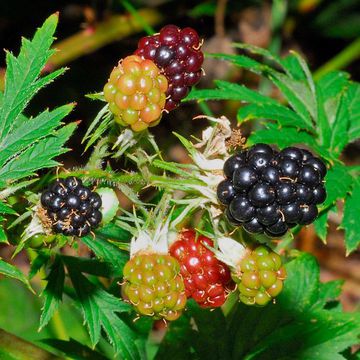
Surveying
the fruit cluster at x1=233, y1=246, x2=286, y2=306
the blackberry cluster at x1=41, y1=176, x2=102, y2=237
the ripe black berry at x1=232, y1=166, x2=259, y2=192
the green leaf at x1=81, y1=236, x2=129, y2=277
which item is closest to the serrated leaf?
the green leaf at x1=81, y1=236, x2=129, y2=277

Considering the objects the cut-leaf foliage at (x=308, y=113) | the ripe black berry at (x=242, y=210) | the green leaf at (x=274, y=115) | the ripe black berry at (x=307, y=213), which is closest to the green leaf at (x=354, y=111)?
the cut-leaf foliage at (x=308, y=113)

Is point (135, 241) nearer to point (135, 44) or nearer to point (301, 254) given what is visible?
point (301, 254)

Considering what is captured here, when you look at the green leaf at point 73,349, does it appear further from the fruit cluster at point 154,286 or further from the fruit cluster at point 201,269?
the fruit cluster at point 154,286

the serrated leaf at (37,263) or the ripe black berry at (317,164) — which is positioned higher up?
the ripe black berry at (317,164)

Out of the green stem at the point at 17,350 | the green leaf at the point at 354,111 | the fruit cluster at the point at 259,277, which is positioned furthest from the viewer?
the green leaf at the point at 354,111

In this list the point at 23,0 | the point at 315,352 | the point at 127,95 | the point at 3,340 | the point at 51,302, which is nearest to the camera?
the point at 127,95

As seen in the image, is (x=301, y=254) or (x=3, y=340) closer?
(x=3, y=340)

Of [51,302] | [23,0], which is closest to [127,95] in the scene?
[51,302]

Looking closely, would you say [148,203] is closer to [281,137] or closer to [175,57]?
[175,57]
